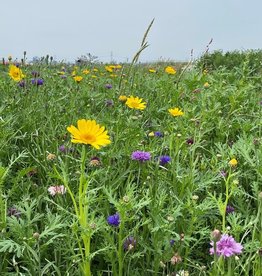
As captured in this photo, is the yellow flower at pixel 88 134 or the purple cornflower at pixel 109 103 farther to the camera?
the purple cornflower at pixel 109 103

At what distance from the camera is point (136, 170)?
2352 millimetres

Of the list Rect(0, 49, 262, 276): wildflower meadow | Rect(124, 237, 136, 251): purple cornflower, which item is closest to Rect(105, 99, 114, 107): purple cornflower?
Rect(0, 49, 262, 276): wildflower meadow

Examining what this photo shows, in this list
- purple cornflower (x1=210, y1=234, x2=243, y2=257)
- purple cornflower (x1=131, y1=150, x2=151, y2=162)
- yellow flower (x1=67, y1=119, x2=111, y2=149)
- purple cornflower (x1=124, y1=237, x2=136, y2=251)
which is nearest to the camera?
purple cornflower (x1=210, y1=234, x2=243, y2=257)

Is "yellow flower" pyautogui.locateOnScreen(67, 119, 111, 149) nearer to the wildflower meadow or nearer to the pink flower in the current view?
the wildflower meadow

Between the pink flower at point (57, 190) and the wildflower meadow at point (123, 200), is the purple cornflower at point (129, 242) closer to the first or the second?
the wildflower meadow at point (123, 200)

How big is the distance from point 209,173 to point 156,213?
487 mm

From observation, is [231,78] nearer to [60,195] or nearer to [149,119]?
[149,119]

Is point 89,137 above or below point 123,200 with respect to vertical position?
above

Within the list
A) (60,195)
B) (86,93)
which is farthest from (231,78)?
(60,195)

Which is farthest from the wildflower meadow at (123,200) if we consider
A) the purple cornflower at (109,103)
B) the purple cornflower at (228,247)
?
the purple cornflower at (109,103)

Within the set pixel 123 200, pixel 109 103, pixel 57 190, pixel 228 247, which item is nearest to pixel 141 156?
pixel 57 190

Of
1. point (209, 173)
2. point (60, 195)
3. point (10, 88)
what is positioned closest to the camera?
point (60, 195)

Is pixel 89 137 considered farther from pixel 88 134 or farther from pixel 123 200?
pixel 123 200

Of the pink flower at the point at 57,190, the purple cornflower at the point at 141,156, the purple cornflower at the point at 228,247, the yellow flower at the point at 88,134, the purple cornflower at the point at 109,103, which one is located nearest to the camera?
the purple cornflower at the point at 228,247
